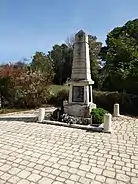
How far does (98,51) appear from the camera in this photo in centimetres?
3416

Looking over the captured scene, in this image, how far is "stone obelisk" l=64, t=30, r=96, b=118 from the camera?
12602 millimetres

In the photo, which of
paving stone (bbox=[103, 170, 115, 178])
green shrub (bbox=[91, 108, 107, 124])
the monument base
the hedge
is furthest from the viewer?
the hedge

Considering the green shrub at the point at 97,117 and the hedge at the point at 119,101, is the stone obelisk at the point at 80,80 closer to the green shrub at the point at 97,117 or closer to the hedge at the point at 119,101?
the green shrub at the point at 97,117

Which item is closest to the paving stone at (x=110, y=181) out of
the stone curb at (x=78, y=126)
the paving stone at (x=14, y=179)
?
the paving stone at (x=14, y=179)

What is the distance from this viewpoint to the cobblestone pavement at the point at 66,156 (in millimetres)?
5418

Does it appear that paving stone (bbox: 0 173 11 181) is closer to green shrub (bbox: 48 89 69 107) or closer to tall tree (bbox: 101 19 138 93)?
tall tree (bbox: 101 19 138 93)

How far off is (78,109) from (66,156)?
5.91 m

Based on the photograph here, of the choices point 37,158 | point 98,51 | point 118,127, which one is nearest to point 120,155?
point 37,158

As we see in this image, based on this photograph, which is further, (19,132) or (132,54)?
(132,54)

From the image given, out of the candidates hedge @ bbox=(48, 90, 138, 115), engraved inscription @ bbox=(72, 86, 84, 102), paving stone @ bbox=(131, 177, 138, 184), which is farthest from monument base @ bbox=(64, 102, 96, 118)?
paving stone @ bbox=(131, 177, 138, 184)

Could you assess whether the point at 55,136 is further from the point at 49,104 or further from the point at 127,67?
the point at 49,104

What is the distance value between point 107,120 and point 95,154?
305 cm

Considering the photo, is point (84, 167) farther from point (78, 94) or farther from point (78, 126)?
point (78, 94)

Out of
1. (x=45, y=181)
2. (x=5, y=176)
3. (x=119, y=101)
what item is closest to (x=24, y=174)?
(x=5, y=176)
